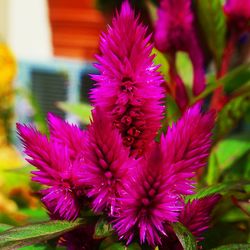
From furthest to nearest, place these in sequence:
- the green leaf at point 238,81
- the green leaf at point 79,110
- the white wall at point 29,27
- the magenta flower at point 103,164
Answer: the white wall at point 29,27, the green leaf at point 79,110, the green leaf at point 238,81, the magenta flower at point 103,164

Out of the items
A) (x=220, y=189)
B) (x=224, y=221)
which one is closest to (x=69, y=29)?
(x=224, y=221)

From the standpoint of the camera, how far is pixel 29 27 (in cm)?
286

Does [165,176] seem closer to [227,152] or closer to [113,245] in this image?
[113,245]

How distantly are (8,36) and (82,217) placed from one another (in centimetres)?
256

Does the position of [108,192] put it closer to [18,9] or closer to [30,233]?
[30,233]

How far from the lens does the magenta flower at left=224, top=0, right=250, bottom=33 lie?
2.17 feet

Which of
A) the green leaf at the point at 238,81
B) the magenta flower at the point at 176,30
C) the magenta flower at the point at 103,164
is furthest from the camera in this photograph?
the green leaf at the point at 238,81

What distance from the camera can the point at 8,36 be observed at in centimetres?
289

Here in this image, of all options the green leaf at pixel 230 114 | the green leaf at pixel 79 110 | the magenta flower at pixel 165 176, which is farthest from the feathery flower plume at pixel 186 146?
the green leaf at pixel 79 110

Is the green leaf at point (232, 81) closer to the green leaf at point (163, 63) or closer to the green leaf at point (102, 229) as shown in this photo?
the green leaf at point (163, 63)

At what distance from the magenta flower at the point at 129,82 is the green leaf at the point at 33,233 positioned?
8 centimetres

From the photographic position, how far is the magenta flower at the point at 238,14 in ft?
2.17

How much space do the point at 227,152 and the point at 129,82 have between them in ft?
1.38

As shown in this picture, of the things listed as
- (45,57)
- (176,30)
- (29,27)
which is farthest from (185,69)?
(29,27)
